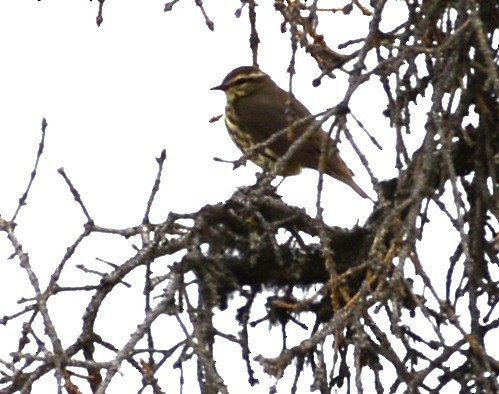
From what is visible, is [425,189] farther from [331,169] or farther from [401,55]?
[331,169]

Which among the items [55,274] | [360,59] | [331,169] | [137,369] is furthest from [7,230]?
[331,169]

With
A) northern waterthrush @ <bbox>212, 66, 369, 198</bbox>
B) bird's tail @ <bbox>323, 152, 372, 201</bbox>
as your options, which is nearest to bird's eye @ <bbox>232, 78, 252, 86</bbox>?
northern waterthrush @ <bbox>212, 66, 369, 198</bbox>

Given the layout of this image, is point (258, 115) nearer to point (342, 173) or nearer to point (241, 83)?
point (241, 83)

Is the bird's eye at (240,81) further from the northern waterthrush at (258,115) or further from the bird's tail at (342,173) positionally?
the bird's tail at (342,173)

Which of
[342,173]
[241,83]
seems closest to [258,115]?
[241,83]

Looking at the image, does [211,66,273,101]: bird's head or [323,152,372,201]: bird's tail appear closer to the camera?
[323,152,372,201]: bird's tail

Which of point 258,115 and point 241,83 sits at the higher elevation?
point 241,83

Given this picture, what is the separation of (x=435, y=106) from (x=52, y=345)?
127 cm

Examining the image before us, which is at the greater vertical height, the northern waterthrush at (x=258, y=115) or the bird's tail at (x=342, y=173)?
the northern waterthrush at (x=258, y=115)

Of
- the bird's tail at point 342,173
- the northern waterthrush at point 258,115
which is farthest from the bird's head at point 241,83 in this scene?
the bird's tail at point 342,173

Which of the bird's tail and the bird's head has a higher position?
the bird's head

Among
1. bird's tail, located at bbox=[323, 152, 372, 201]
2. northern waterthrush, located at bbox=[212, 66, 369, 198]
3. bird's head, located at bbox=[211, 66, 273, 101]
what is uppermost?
bird's head, located at bbox=[211, 66, 273, 101]

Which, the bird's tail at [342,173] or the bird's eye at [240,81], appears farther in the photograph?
the bird's eye at [240,81]

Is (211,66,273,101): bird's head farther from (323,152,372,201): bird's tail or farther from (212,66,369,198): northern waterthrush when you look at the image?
(323,152,372,201): bird's tail
